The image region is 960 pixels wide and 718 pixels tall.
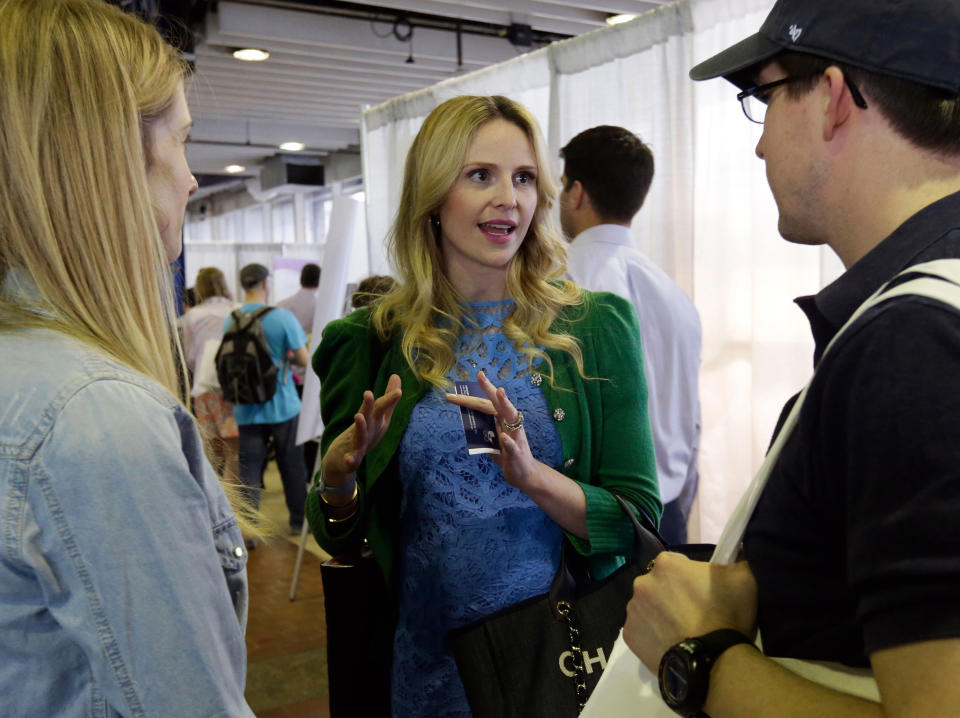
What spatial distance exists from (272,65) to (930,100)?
284 inches

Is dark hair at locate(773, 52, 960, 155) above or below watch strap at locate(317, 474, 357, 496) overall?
above

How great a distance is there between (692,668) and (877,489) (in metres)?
0.28

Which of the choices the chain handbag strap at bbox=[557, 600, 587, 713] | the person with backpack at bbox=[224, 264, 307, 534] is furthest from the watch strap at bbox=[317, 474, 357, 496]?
the person with backpack at bbox=[224, 264, 307, 534]

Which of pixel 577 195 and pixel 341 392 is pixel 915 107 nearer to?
pixel 341 392

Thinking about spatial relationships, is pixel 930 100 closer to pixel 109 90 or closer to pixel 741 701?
pixel 741 701

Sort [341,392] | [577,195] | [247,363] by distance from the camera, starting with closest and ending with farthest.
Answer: [341,392]
[577,195]
[247,363]

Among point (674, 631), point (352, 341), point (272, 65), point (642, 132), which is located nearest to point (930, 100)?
point (674, 631)

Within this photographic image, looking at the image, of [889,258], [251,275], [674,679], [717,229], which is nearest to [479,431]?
[674,679]

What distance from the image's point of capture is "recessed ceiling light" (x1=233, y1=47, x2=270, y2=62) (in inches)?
257

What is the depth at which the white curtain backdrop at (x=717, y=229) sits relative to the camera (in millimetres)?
3088

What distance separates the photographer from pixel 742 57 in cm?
101

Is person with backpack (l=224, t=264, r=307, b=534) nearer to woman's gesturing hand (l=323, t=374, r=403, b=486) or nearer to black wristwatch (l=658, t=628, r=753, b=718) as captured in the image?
woman's gesturing hand (l=323, t=374, r=403, b=486)

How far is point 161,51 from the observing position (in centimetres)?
97

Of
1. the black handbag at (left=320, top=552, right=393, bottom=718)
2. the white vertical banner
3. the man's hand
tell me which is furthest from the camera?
the white vertical banner
